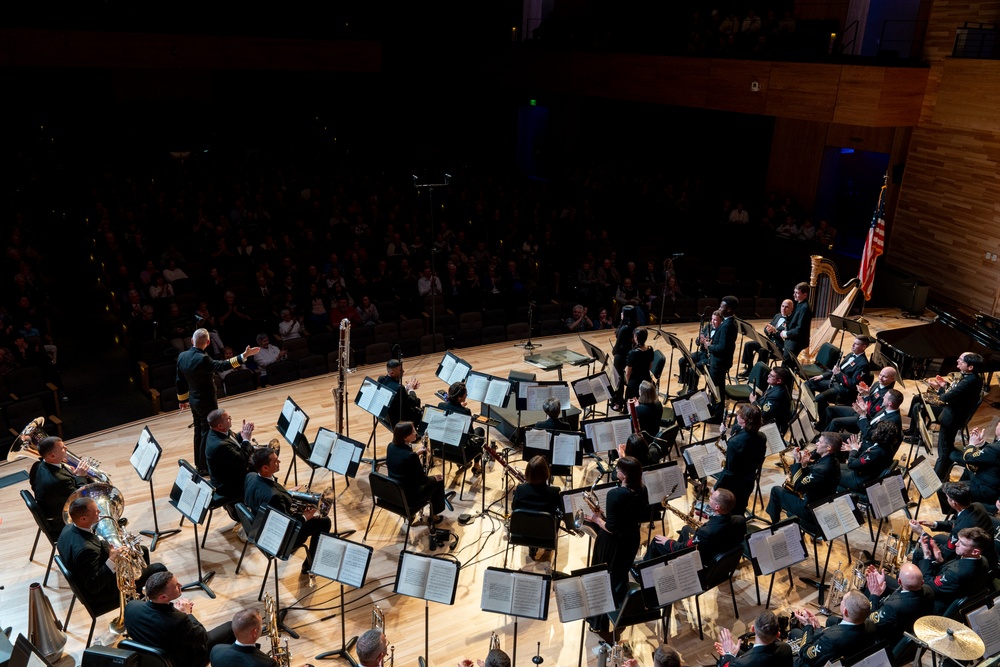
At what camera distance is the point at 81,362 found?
1116 cm

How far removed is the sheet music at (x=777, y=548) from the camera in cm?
532

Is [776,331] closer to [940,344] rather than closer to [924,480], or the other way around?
[940,344]

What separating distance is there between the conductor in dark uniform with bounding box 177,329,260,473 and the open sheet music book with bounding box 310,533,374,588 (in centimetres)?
240

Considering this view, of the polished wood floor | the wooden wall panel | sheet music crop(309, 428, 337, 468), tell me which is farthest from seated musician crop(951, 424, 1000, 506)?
the wooden wall panel

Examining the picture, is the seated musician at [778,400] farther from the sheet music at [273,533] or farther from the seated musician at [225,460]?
the seated musician at [225,460]

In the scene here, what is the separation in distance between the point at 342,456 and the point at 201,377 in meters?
1.67

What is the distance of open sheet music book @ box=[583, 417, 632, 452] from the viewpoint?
22.6 ft

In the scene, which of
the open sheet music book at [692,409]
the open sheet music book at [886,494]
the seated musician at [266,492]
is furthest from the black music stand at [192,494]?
the open sheet music book at [886,494]

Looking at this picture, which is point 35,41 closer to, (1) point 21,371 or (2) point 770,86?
(1) point 21,371

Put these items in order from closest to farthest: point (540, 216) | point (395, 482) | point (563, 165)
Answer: point (395, 482) < point (540, 216) < point (563, 165)

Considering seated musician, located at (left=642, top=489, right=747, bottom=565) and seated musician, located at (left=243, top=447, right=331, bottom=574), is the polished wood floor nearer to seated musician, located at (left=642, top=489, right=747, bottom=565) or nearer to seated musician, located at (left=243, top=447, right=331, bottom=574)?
seated musician, located at (left=243, top=447, right=331, bottom=574)

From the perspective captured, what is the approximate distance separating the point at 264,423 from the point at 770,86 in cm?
1074

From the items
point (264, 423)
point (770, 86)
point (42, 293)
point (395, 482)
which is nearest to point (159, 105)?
point (42, 293)

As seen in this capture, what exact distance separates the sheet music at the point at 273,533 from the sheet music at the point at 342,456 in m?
1.10
